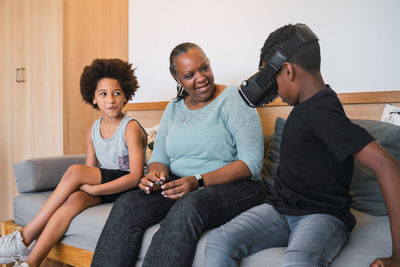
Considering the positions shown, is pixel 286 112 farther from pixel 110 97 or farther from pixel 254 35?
pixel 110 97

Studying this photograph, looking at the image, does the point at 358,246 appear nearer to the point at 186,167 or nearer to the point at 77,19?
the point at 186,167

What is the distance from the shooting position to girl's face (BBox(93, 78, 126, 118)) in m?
1.66

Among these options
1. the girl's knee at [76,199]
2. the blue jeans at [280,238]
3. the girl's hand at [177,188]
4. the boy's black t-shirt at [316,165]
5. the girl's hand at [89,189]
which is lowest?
the girl's knee at [76,199]

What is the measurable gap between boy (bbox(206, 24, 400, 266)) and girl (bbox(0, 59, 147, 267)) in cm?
65

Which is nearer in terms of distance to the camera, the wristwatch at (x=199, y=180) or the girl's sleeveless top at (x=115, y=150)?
the wristwatch at (x=199, y=180)

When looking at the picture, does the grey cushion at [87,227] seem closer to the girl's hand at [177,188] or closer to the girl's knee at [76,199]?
the girl's knee at [76,199]

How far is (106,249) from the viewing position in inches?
44.4

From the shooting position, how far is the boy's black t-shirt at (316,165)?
2.97ft

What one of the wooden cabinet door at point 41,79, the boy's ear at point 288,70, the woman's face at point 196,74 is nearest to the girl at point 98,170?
the woman's face at point 196,74

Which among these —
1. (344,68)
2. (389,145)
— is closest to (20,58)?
(344,68)

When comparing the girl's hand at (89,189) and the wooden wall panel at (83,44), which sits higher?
the wooden wall panel at (83,44)

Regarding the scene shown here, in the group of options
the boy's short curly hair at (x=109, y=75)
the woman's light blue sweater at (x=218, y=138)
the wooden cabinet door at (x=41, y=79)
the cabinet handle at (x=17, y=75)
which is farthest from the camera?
the cabinet handle at (x=17, y=75)

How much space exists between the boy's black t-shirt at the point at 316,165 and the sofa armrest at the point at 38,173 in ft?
3.80

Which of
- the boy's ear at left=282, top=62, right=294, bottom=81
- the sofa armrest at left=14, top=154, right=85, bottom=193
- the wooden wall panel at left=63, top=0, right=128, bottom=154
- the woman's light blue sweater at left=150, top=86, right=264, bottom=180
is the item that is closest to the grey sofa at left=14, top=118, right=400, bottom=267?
the sofa armrest at left=14, top=154, right=85, bottom=193
